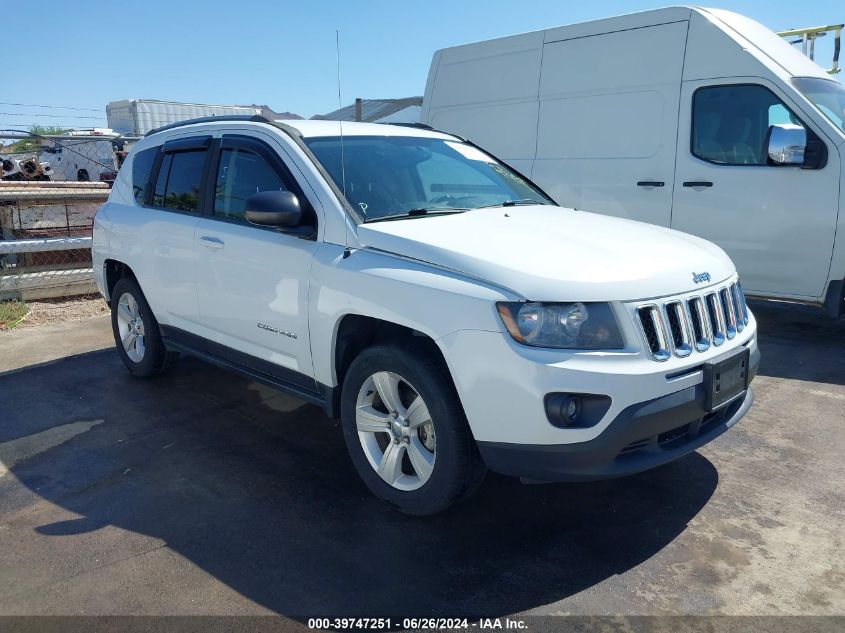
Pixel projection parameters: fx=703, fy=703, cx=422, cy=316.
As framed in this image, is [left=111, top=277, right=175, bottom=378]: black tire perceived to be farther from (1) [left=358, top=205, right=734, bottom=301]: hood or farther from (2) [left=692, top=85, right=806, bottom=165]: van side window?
(2) [left=692, top=85, right=806, bottom=165]: van side window

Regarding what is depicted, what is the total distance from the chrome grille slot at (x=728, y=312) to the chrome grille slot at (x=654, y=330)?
60 centimetres

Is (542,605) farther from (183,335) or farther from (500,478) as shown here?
(183,335)

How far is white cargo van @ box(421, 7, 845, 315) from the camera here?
18.5 ft

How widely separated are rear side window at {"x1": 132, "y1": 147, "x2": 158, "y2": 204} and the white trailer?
2413 cm

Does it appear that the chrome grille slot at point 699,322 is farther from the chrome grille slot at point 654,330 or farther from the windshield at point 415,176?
the windshield at point 415,176

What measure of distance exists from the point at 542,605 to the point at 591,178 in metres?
5.00

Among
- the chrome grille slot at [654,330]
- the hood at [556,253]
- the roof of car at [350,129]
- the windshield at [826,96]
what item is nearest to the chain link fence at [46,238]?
the roof of car at [350,129]

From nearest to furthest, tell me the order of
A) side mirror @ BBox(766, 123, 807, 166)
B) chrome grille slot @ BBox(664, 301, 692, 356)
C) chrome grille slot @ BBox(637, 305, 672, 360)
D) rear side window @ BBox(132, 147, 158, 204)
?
chrome grille slot @ BBox(637, 305, 672, 360) → chrome grille slot @ BBox(664, 301, 692, 356) → rear side window @ BBox(132, 147, 158, 204) → side mirror @ BBox(766, 123, 807, 166)

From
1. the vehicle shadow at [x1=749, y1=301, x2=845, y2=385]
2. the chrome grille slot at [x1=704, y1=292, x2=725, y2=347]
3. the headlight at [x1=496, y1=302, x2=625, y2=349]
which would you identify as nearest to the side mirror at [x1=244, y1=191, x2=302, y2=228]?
the headlight at [x1=496, y1=302, x2=625, y2=349]

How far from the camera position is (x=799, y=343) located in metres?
6.02

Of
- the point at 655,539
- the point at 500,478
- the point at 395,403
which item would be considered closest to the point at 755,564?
the point at 655,539

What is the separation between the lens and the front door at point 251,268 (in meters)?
3.69

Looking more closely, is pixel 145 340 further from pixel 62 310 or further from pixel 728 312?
pixel 728 312

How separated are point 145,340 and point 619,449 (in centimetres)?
384
